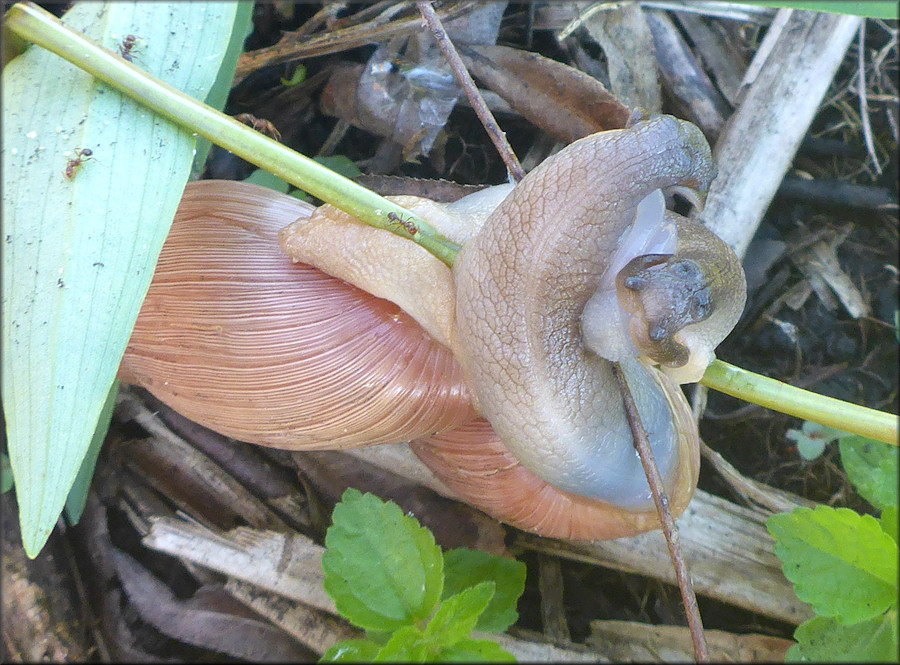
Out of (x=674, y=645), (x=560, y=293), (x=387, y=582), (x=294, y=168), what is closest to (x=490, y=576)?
(x=387, y=582)

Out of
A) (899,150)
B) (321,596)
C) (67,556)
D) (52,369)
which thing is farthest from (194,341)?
(899,150)

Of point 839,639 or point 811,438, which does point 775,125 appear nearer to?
point 811,438

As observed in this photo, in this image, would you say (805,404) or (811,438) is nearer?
(805,404)

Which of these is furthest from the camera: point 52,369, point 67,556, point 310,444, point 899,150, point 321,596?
point 899,150

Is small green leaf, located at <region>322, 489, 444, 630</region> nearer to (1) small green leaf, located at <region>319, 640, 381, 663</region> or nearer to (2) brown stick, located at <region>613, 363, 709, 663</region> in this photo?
(1) small green leaf, located at <region>319, 640, 381, 663</region>

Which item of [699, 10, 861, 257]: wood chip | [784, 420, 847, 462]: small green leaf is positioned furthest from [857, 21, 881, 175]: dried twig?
[784, 420, 847, 462]: small green leaf

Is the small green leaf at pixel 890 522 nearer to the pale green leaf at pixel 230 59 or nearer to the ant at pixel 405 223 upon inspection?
the ant at pixel 405 223

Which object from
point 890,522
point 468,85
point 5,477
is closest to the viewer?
point 890,522

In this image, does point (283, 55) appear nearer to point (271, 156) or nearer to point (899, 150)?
point (271, 156)
